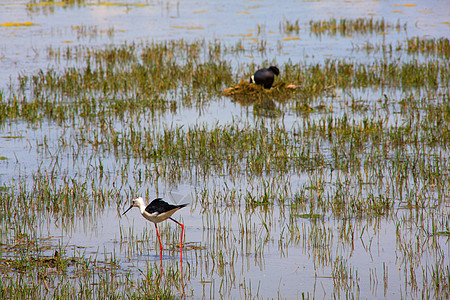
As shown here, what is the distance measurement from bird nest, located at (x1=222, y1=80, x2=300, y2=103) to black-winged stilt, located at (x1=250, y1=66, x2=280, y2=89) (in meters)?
0.10

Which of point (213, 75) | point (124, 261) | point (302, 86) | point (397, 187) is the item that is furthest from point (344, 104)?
point (124, 261)

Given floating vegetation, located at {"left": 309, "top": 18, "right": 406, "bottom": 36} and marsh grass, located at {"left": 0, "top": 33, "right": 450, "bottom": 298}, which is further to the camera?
floating vegetation, located at {"left": 309, "top": 18, "right": 406, "bottom": 36}

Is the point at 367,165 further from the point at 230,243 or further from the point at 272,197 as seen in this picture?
the point at 230,243

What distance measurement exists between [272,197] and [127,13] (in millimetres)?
27760

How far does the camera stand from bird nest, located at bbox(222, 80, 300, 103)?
1472 centimetres

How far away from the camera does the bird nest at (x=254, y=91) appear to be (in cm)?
1472

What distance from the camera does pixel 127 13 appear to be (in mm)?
33594

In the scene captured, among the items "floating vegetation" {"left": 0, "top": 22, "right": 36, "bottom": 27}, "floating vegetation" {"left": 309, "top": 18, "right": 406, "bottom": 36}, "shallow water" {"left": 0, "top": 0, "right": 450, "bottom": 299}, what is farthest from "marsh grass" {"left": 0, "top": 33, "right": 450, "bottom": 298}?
"floating vegetation" {"left": 0, "top": 22, "right": 36, "bottom": 27}

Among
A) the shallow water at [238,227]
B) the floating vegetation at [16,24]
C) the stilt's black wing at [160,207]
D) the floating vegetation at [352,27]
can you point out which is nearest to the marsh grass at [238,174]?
the shallow water at [238,227]

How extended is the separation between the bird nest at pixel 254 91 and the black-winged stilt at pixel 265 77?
0.10m

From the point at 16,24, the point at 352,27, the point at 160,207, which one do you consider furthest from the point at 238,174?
the point at 16,24

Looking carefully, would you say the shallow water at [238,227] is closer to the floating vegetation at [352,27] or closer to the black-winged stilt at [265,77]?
the black-winged stilt at [265,77]

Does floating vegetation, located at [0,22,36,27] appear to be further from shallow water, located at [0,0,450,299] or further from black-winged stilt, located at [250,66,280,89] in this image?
black-winged stilt, located at [250,66,280,89]

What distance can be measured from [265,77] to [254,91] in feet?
1.48
